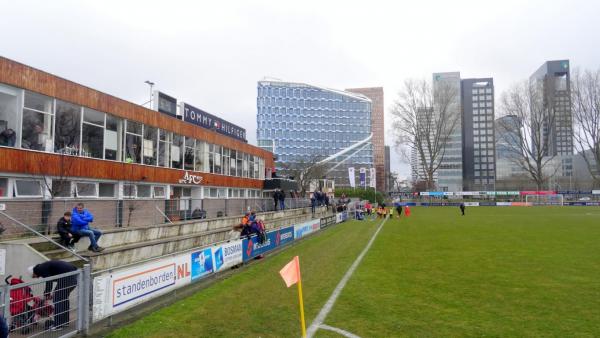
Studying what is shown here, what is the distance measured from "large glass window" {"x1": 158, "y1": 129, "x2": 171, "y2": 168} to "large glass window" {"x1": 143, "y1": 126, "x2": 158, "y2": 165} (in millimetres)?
468

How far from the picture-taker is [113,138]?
66.0 feet

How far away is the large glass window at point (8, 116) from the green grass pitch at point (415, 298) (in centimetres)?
952

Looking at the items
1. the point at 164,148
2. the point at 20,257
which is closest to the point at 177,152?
the point at 164,148

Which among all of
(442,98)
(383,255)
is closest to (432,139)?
(442,98)

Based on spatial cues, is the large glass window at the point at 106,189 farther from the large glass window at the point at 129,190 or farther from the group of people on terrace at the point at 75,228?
the group of people on terrace at the point at 75,228

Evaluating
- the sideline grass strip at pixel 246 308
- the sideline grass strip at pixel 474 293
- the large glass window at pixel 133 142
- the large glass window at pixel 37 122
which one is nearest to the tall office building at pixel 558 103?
the sideline grass strip at pixel 474 293

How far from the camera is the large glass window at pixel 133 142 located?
69.4 feet

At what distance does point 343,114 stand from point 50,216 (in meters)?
143

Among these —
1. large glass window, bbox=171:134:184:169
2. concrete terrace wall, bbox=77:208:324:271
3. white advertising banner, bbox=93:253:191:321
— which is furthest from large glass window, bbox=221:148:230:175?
white advertising banner, bbox=93:253:191:321

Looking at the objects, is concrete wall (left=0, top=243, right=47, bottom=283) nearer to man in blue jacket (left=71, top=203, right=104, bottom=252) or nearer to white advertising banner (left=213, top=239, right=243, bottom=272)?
man in blue jacket (left=71, top=203, right=104, bottom=252)

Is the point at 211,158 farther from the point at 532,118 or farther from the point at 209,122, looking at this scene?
the point at 532,118

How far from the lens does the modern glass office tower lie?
14262cm

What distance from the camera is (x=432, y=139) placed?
2859 inches

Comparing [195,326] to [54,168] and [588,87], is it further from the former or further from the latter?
[588,87]
